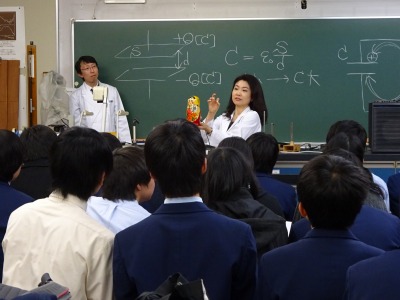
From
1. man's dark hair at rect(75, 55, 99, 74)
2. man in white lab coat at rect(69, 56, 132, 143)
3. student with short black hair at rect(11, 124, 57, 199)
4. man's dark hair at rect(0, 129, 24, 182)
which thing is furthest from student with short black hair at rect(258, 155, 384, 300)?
man's dark hair at rect(75, 55, 99, 74)

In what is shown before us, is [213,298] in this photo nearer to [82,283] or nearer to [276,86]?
[82,283]

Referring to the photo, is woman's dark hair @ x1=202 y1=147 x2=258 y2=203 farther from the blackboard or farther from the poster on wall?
the poster on wall

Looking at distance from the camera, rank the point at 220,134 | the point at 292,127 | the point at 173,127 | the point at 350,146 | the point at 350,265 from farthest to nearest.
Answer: the point at 292,127 → the point at 220,134 → the point at 350,146 → the point at 173,127 → the point at 350,265

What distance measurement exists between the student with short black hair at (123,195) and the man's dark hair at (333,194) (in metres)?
0.62

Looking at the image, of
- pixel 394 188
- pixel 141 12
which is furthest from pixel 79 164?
pixel 141 12

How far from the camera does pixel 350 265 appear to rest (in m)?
1.84

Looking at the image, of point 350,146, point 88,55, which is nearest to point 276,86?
point 88,55

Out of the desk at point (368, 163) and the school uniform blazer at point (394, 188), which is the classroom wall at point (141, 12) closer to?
the desk at point (368, 163)

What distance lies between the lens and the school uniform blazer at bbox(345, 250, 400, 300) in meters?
1.61

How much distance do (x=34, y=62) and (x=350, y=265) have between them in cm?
588

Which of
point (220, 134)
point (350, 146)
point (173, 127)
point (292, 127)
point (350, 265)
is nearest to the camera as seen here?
point (350, 265)

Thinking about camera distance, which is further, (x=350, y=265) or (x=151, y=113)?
(x=151, y=113)

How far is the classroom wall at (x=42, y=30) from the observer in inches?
284

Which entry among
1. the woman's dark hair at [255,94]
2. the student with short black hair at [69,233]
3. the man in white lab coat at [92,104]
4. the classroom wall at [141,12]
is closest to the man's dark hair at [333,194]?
the student with short black hair at [69,233]
